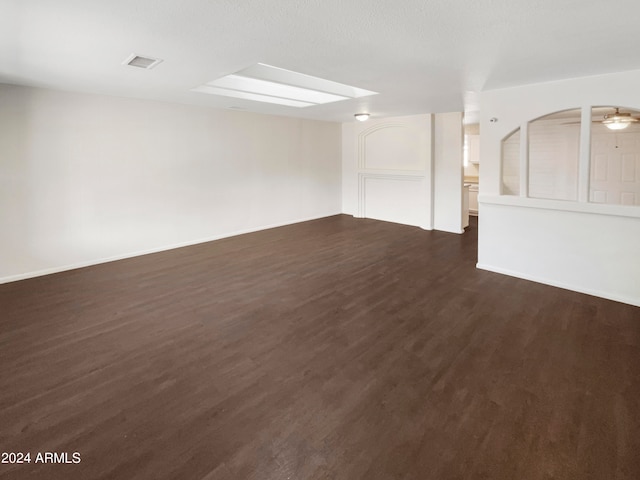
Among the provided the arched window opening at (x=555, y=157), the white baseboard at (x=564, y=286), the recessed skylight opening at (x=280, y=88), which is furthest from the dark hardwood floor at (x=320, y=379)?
the arched window opening at (x=555, y=157)

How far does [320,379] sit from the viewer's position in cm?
251

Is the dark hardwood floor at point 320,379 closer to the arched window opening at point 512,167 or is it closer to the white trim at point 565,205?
the white trim at point 565,205

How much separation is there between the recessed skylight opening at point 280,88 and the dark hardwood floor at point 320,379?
273 cm

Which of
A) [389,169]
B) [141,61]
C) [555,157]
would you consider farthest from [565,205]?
[141,61]

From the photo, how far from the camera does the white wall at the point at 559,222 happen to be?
3740 millimetres

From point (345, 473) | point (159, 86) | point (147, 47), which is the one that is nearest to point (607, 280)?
point (345, 473)

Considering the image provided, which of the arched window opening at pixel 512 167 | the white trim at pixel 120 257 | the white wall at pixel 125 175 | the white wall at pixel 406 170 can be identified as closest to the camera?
the white wall at pixel 125 175

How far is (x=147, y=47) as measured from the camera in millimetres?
3012

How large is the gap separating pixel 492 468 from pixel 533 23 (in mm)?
2776

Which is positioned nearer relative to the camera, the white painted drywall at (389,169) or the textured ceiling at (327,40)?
the textured ceiling at (327,40)

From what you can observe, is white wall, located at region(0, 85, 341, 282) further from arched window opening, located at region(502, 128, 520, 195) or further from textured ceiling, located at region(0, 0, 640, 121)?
arched window opening, located at region(502, 128, 520, 195)

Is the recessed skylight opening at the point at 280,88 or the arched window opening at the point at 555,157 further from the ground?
the recessed skylight opening at the point at 280,88

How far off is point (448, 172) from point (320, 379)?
19.4 ft

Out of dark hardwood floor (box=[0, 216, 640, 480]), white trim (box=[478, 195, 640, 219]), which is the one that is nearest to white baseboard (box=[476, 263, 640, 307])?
dark hardwood floor (box=[0, 216, 640, 480])
